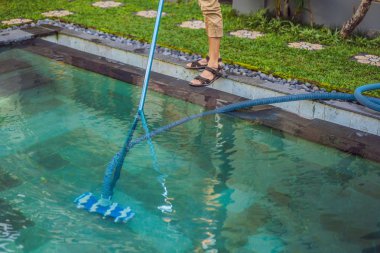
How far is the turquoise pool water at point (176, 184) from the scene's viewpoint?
2734mm

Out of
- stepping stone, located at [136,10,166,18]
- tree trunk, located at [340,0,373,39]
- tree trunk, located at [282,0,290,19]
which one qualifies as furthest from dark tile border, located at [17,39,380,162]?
tree trunk, located at [282,0,290,19]

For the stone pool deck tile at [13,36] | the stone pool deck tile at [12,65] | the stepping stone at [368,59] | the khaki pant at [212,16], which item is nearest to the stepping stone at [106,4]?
the stone pool deck tile at [13,36]

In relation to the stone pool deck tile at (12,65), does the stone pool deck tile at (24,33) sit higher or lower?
higher

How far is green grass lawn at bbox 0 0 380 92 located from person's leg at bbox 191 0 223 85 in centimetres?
36

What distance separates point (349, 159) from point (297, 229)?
850mm

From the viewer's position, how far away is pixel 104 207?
2959 mm

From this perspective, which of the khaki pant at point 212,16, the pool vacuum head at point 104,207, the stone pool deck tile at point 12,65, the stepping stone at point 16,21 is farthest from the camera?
the stepping stone at point 16,21

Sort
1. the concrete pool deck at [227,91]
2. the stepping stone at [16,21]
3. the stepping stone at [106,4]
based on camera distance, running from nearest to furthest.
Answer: the concrete pool deck at [227,91] < the stepping stone at [16,21] < the stepping stone at [106,4]

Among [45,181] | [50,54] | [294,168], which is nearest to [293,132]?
[294,168]

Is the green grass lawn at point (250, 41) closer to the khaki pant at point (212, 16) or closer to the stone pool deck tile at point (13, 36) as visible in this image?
the khaki pant at point (212, 16)

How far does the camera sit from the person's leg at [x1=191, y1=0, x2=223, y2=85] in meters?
4.46

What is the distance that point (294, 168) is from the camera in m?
3.43

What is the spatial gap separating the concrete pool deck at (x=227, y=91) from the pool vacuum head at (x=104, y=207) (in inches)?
54.6

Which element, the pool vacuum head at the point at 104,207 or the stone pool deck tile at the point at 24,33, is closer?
the pool vacuum head at the point at 104,207
